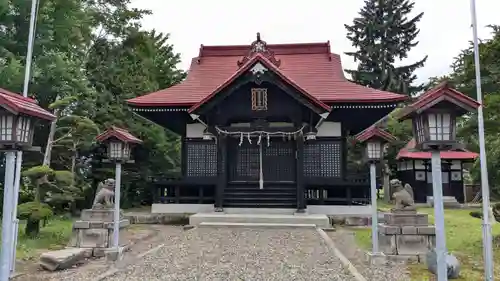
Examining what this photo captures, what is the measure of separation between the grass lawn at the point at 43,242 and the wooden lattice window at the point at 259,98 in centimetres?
660

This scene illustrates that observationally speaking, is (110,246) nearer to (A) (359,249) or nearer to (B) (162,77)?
(A) (359,249)

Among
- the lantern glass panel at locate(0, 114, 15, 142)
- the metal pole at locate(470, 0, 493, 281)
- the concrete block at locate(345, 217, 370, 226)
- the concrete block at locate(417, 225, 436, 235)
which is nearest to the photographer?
the lantern glass panel at locate(0, 114, 15, 142)

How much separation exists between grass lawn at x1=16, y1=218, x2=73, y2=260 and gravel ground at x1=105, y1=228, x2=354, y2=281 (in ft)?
7.47

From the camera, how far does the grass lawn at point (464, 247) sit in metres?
6.23

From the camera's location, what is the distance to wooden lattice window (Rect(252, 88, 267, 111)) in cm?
1333

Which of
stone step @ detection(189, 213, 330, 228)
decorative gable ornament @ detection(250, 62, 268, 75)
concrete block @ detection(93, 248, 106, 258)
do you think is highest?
decorative gable ornament @ detection(250, 62, 268, 75)

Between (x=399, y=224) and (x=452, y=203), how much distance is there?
49.6ft

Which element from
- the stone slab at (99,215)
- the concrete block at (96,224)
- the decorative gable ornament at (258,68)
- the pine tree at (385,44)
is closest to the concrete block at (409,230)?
the stone slab at (99,215)

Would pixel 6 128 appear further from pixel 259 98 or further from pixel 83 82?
pixel 83 82

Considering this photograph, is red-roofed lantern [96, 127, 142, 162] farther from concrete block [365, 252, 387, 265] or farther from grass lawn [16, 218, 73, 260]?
concrete block [365, 252, 387, 265]

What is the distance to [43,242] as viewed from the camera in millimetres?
8750

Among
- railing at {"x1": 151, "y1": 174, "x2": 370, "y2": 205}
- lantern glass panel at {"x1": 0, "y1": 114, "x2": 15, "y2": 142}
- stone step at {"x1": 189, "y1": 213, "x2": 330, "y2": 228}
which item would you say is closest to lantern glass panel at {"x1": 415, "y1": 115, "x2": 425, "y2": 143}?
lantern glass panel at {"x1": 0, "y1": 114, "x2": 15, "y2": 142}

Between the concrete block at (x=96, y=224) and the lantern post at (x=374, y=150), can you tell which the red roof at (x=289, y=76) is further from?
the concrete block at (x=96, y=224)

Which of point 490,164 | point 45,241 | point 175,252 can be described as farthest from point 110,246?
point 490,164
